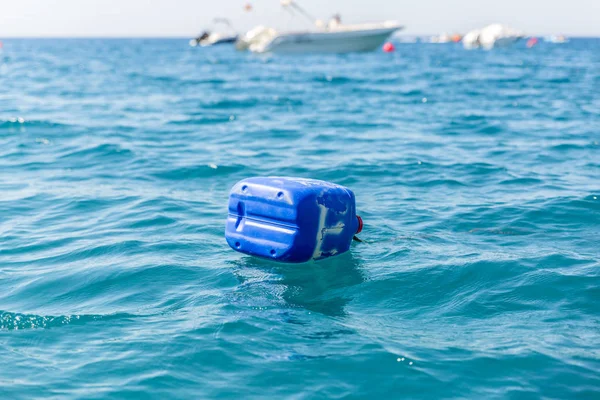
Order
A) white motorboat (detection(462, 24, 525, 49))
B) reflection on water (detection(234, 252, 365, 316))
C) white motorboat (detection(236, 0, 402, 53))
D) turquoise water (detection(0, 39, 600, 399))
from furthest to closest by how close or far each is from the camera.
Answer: white motorboat (detection(462, 24, 525, 49)) < white motorboat (detection(236, 0, 402, 53)) < reflection on water (detection(234, 252, 365, 316)) < turquoise water (detection(0, 39, 600, 399))

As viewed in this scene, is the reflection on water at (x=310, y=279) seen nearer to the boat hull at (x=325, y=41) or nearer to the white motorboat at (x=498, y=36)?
the boat hull at (x=325, y=41)

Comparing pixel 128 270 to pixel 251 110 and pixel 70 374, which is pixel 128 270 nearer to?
pixel 70 374

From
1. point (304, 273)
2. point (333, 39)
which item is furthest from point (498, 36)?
point (304, 273)

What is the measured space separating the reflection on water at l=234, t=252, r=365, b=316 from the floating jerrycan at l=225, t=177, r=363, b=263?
0.19m

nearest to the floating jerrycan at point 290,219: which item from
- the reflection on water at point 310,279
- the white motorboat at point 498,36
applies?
the reflection on water at point 310,279

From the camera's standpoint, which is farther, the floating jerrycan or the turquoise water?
the floating jerrycan

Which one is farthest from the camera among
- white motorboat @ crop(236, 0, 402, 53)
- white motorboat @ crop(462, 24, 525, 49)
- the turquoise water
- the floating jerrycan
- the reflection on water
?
white motorboat @ crop(462, 24, 525, 49)

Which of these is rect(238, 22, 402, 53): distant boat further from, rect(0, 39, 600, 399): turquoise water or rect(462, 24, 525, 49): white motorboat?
rect(0, 39, 600, 399): turquoise water

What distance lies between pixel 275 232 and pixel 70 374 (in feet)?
6.71

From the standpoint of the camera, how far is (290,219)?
18.5 feet

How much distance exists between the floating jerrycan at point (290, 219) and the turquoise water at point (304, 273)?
0.28 meters

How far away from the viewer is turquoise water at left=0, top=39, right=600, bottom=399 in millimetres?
4363

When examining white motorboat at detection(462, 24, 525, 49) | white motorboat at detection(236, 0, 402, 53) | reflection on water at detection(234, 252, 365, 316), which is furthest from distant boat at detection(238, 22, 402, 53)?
reflection on water at detection(234, 252, 365, 316)

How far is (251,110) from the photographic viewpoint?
755 inches
